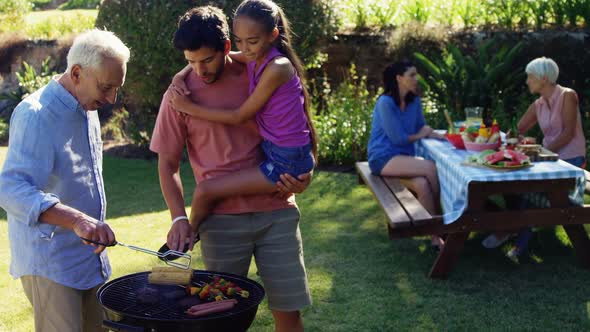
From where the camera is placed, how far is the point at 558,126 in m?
6.78

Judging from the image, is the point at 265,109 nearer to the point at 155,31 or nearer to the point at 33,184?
the point at 33,184

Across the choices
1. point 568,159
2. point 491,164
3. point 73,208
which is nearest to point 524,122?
point 568,159

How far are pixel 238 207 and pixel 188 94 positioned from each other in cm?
53

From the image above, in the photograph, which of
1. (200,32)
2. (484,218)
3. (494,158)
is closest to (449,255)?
(484,218)

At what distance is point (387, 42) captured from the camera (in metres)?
11.5

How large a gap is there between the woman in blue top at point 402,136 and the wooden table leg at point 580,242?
3.60 feet

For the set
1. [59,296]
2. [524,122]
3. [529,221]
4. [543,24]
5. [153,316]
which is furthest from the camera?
[543,24]

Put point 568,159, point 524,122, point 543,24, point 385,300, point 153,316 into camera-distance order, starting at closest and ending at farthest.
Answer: point 153,316 < point 385,300 < point 568,159 < point 524,122 < point 543,24

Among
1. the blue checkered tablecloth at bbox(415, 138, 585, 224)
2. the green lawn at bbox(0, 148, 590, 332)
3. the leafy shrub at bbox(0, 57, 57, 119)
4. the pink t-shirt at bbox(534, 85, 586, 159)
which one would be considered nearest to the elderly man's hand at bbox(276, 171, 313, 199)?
the green lawn at bbox(0, 148, 590, 332)

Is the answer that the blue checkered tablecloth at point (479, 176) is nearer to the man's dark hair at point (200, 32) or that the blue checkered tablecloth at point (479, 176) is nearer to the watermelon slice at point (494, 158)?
the watermelon slice at point (494, 158)

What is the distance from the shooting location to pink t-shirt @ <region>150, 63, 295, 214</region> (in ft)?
11.6

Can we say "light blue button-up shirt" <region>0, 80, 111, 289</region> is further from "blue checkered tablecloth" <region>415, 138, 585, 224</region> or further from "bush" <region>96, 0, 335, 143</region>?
"bush" <region>96, 0, 335, 143</region>

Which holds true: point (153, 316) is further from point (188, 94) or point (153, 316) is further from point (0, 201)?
point (188, 94)

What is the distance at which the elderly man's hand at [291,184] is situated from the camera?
3494 mm
